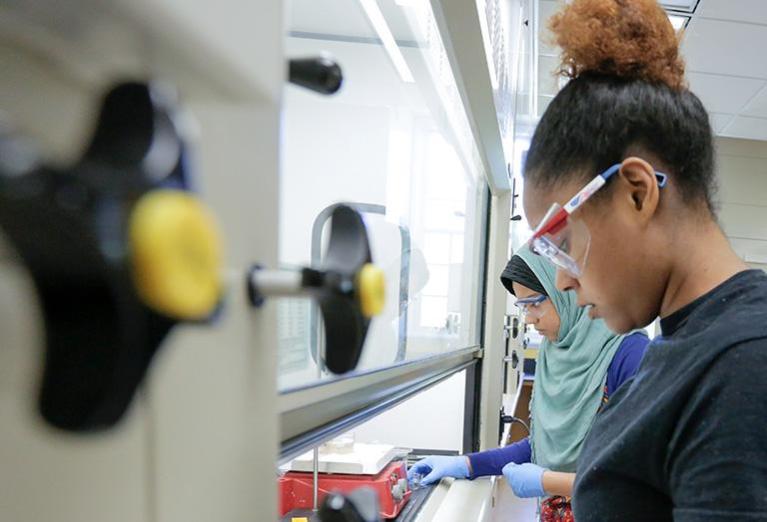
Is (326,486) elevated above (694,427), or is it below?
below

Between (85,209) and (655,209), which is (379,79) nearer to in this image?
(655,209)

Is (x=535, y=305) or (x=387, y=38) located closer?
(x=387, y=38)

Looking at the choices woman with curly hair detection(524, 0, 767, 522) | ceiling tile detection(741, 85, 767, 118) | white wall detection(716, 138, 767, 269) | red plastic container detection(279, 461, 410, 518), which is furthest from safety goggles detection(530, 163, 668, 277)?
white wall detection(716, 138, 767, 269)

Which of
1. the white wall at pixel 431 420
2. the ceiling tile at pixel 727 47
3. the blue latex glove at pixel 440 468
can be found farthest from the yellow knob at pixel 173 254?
the ceiling tile at pixel 727 47

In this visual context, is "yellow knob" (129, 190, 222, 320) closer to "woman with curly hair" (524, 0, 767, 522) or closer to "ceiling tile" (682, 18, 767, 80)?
"woman with curly hair" (524, 0, 767, 522)

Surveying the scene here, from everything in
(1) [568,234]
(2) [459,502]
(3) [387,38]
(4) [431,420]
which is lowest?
(4) [431,420]

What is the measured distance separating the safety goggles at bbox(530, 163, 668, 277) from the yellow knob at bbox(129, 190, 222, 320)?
2.07 feet

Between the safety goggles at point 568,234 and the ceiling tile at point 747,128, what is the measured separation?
5.06m

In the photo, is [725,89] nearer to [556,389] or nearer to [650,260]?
[556,389]

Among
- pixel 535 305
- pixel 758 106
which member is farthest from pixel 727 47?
pixel 535 305

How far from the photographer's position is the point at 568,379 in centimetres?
179

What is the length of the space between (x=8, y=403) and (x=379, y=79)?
1274 mm

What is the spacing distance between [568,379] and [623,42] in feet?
4.33

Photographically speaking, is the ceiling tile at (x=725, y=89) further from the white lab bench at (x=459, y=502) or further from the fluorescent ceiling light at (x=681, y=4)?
the white lab bench at (x=459, y=502)
